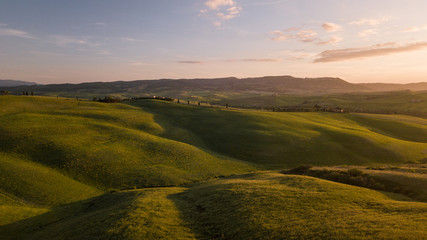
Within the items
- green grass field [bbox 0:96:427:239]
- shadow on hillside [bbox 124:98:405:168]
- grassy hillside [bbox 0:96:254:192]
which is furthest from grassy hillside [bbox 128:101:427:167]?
grassy hillside [bbox 0:96:254:192]

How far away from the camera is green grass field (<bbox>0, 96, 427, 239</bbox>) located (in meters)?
21.6

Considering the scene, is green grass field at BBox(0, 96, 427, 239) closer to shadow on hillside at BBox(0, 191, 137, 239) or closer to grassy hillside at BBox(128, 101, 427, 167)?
shadow on hillside at BBox(0, 191, 137, 239)

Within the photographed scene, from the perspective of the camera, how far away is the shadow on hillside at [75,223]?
22.6m

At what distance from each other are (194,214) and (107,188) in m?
23.6

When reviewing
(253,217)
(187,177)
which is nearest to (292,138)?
(187,177)

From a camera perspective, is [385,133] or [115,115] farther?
[385,133]

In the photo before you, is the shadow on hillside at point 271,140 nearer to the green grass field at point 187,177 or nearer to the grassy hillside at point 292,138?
the grassy hillside at point 292,138

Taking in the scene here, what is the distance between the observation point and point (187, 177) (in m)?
48.4

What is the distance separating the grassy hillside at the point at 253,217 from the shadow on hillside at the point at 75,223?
0.36 ft

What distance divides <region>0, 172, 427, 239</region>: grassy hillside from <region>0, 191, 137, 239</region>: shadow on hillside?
0.11 m

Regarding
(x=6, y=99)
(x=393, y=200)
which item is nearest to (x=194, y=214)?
(x=393, y=200)

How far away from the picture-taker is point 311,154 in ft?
214

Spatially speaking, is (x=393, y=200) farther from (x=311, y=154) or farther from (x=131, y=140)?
(x=131, y=140)

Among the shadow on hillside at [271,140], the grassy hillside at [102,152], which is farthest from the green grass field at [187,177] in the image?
the shadow on hillside at [271,140]
